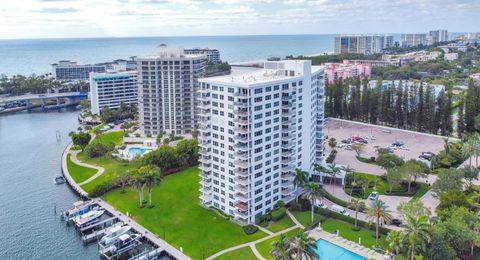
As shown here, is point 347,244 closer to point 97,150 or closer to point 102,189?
point 102,189

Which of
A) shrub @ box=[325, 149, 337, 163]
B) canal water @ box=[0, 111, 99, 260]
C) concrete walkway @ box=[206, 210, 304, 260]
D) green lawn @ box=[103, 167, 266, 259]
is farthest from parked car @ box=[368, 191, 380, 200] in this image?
canal water @ box=[0, 111, 99, 260]

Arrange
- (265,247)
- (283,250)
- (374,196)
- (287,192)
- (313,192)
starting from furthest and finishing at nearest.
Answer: (374,196)
(287,192)
(313,192)
(265,247)
(283,250)

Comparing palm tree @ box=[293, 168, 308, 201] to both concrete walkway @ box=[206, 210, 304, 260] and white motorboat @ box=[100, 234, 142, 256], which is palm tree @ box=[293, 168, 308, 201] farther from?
white motorboat @ box=[100, 234, 142, 256]

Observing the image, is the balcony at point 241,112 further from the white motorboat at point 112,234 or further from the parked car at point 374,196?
the parked car at point 374,196

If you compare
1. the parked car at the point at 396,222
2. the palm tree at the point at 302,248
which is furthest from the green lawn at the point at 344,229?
the palm tree at the point at 302,248

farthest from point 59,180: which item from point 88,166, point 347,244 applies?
point 347,244
